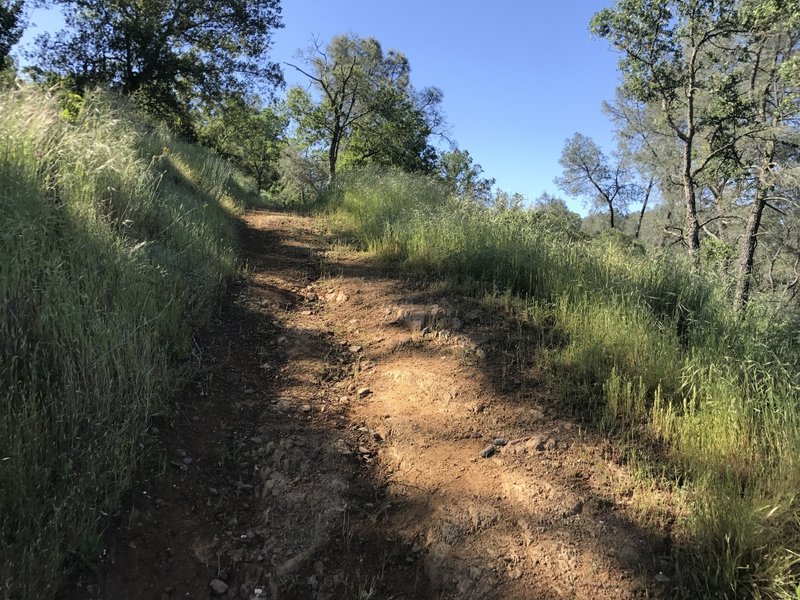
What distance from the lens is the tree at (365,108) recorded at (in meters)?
21.0

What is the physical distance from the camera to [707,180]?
14.9m

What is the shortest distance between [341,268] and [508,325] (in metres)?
2.56

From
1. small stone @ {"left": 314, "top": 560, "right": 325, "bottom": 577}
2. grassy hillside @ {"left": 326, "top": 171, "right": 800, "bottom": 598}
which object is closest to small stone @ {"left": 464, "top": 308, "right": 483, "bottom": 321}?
grassy hillside @ {"left": 326, "top": 171, "right": 800, "bottom": 598}

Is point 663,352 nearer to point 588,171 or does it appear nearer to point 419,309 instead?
point 419,309

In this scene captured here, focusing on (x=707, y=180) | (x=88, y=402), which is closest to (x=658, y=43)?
(x=707, y=180)

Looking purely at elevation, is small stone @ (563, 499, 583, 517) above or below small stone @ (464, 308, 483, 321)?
below

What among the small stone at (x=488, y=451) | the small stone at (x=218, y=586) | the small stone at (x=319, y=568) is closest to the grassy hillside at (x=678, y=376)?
the small stone at (x=488, y=451)

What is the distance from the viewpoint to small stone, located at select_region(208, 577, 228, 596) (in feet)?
6.45

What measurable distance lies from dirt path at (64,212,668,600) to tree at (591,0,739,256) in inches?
470

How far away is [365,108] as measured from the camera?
22.4 metres

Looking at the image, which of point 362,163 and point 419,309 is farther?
point 362,163

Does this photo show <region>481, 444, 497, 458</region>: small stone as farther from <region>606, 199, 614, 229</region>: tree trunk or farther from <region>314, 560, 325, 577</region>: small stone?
<region>606, 199, 614, 229</region>: tree trunk

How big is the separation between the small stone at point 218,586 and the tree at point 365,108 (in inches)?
713

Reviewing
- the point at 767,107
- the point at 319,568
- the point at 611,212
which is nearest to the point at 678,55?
the point at 767,107
